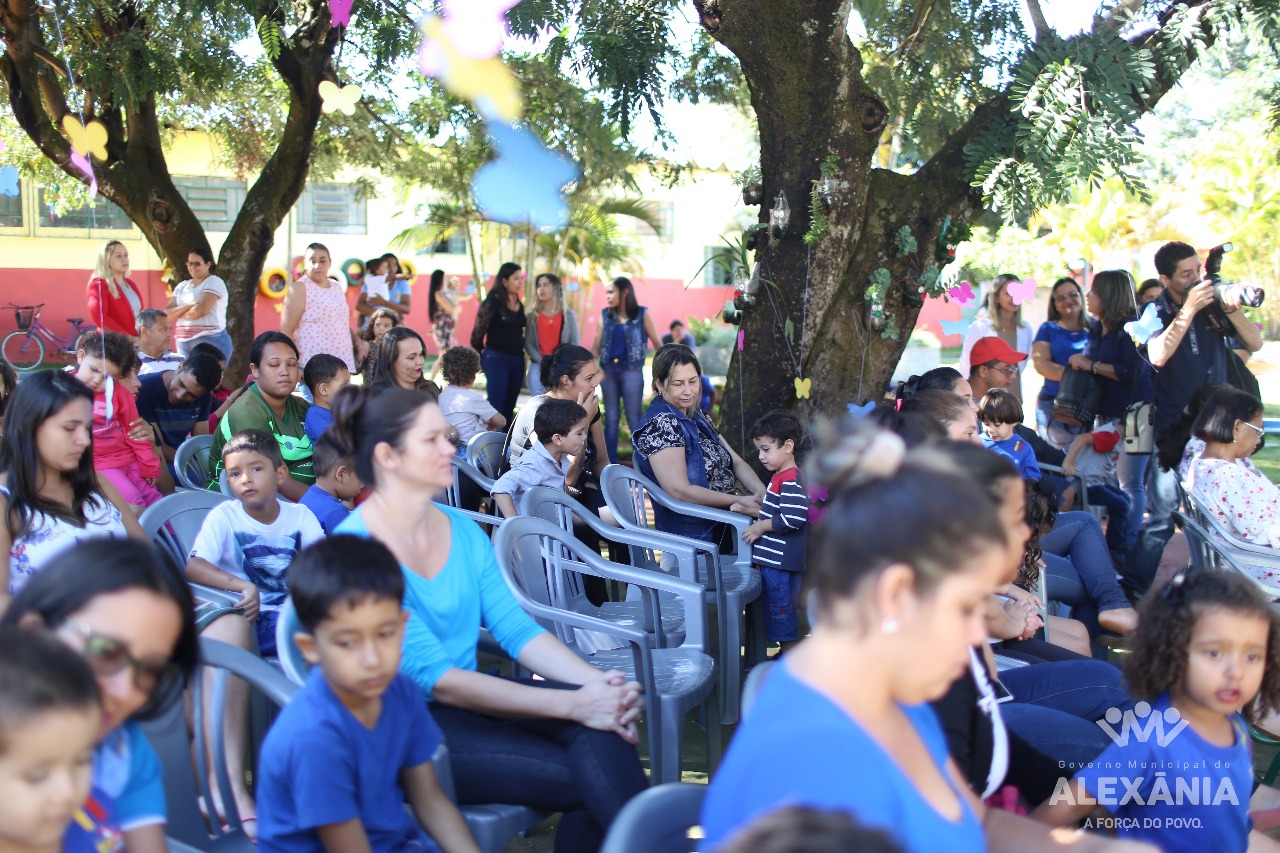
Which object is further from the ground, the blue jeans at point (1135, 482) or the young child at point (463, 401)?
the young child at point (463, 401)

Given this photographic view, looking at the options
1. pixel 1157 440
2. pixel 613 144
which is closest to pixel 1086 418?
pixel 1157 440

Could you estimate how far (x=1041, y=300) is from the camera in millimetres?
21703

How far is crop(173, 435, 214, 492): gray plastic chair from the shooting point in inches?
174

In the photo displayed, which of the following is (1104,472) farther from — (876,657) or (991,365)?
(876,657)

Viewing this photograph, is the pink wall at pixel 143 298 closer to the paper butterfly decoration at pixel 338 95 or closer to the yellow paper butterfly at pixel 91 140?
the yellow paper butterfly at pixel 91 140

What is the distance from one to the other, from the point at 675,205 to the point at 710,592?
22535 millimetres

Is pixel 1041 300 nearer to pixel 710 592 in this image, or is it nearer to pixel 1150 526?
pixel 1150 526

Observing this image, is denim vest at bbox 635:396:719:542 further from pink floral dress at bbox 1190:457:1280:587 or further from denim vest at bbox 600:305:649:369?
denim vest at bbox 600:305:649:369

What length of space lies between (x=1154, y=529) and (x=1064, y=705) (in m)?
2.22

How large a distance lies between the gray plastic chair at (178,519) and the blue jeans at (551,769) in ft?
4.58

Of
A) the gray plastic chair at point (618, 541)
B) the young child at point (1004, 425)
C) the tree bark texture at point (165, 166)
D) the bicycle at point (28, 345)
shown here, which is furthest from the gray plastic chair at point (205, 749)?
the bicycle at point (28, 345)

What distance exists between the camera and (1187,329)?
5238 mm

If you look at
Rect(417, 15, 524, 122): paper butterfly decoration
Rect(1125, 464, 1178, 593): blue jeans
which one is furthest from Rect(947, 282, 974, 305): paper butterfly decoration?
Rect(417, 15, 524, 122): paper butterfly decoration

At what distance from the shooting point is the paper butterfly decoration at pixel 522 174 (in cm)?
845
